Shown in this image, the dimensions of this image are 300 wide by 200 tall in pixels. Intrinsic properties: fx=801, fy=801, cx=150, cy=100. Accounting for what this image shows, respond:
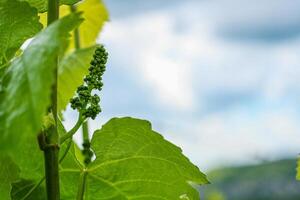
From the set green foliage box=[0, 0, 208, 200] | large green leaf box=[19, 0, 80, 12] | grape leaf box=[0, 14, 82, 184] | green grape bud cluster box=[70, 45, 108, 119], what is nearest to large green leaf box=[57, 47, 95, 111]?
green foliage box=[0, 0, 208, 200]

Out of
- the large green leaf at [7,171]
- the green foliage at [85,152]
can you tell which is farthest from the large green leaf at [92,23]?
the large green leaf at [7,171]

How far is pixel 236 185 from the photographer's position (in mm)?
81812

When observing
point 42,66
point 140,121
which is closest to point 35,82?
point 42,66

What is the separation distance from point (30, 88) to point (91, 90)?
1.29ft

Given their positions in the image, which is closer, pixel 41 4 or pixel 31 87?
pixel 31 87

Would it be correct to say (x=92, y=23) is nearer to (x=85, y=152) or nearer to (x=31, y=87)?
(x=85, y=152)

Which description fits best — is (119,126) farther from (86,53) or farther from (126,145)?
(86,53)

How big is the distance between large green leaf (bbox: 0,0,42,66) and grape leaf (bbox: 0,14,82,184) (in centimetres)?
31

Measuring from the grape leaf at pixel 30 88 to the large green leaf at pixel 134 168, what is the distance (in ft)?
1.86

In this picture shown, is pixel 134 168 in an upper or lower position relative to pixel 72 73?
lower

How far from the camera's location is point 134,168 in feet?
5.71

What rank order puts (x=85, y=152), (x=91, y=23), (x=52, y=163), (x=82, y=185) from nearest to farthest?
(x=52, y=163) < (x=82, y=185) < (x=85, y=152) < (x=91, y=23)

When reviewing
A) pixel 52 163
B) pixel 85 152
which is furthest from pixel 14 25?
pixel 85 152

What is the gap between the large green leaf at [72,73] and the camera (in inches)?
89.4
